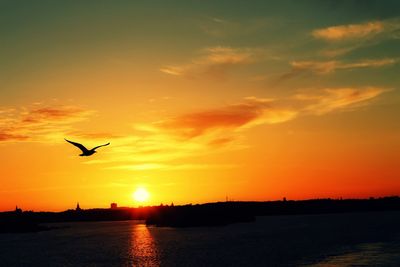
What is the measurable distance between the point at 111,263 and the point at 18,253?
3703 cm

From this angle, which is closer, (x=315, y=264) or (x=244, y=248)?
(x=315, y=264)

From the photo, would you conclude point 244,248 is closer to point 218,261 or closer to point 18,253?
point 218,261

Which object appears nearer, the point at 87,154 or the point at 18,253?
the point at 87,154

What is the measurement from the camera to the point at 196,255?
90.1 metres

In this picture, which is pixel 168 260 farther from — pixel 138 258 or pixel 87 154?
pixel 87 154

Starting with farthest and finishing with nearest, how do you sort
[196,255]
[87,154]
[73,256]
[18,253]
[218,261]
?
[18,253] < [73,256] < [196,255] < [218,261] < [87,154]

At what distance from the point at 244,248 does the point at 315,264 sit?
32.4 metres

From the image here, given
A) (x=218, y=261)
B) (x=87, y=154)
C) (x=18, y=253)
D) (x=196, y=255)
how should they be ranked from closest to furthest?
(x=87, y=154), (x=218, y=261), (x=196, y=255), (x=18, y=253)

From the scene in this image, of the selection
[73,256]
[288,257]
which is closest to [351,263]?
[288,257]

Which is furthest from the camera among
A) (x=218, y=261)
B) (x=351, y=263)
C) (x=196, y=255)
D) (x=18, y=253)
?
(x=18, y=253)

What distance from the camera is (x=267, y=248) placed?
100812 millimetres

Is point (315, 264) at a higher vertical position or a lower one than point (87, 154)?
lower

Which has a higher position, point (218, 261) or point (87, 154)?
point (87, 154)

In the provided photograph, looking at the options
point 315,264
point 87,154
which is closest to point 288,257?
point 315,264
